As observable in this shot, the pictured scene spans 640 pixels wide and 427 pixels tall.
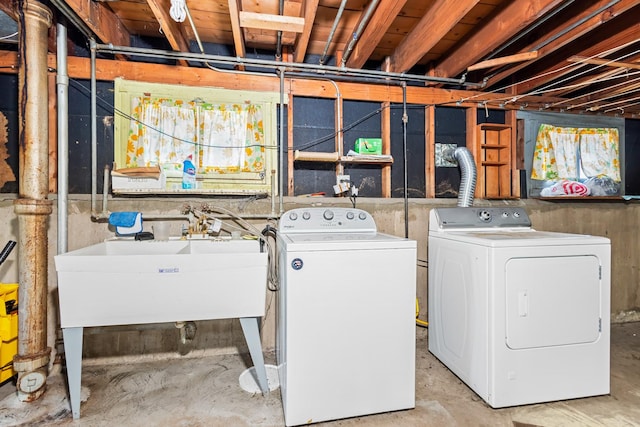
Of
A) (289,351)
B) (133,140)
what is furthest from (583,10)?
(133,140)

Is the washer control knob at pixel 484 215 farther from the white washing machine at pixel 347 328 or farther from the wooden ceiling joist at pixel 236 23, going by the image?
the wooden ceiling joist at pixel 236 23

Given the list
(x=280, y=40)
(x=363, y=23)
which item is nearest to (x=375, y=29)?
(x=363, y=23)

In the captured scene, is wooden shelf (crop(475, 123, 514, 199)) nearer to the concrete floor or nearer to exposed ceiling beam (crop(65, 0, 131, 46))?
the concrete floor

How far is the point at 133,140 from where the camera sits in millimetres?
2246

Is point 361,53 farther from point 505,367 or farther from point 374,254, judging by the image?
point 505,367

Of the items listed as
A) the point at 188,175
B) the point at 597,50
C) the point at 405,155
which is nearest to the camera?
the point at 597,50

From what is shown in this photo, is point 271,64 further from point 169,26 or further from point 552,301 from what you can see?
point 552,301

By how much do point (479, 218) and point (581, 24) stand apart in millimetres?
1267

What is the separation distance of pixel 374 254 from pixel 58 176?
209 centimetres

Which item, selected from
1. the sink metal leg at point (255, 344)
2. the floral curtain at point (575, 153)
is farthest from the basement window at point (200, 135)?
the floral curtain at point (575, 153)

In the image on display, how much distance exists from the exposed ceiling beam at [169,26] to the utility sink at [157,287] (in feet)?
4.50

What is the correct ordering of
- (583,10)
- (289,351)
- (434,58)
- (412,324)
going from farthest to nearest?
(434,58) → (583,10) → (412,324) → (289,351)

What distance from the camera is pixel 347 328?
158 cm

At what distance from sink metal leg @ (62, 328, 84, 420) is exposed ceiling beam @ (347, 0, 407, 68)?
2.39 m
